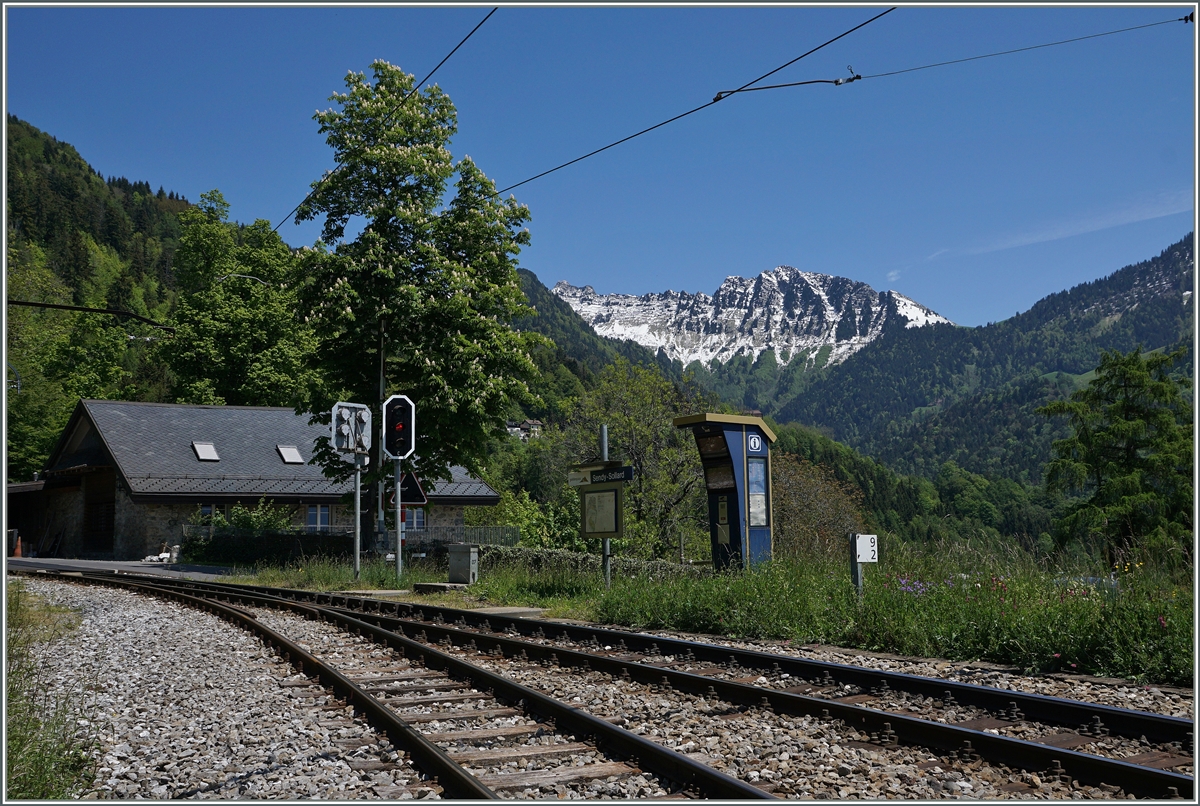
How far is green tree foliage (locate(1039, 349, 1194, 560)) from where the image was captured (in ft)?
122

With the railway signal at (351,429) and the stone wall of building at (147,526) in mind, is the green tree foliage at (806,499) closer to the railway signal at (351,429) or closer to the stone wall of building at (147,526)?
the stone wall of building at (147,526)

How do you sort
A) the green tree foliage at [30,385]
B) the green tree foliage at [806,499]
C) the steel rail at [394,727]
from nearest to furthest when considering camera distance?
the steel rail at [394,727], the green tree foliage at [806,499], the green tree foliage at [30,385]

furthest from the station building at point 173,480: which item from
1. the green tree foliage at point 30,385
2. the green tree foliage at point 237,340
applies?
the green tree foliage at point 30,385

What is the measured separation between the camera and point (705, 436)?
17047 millimetres

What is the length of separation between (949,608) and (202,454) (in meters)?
37.7

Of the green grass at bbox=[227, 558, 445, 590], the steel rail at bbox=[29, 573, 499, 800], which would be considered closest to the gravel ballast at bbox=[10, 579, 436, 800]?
the steel rail at bbox=[29, 573, 499, 800]

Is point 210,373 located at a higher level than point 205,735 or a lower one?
higher

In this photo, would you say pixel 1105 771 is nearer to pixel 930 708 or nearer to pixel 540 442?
pixel 930 708

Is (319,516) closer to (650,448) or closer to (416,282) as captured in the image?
(650,448)

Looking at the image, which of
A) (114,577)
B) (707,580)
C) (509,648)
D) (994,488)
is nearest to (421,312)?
(114,577)

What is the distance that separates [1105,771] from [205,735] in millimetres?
5584

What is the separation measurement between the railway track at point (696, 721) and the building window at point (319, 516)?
32.1m

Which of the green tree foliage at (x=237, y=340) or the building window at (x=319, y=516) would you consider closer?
the building window at (x=319, y=516)

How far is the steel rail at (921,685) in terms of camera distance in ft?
19.2
